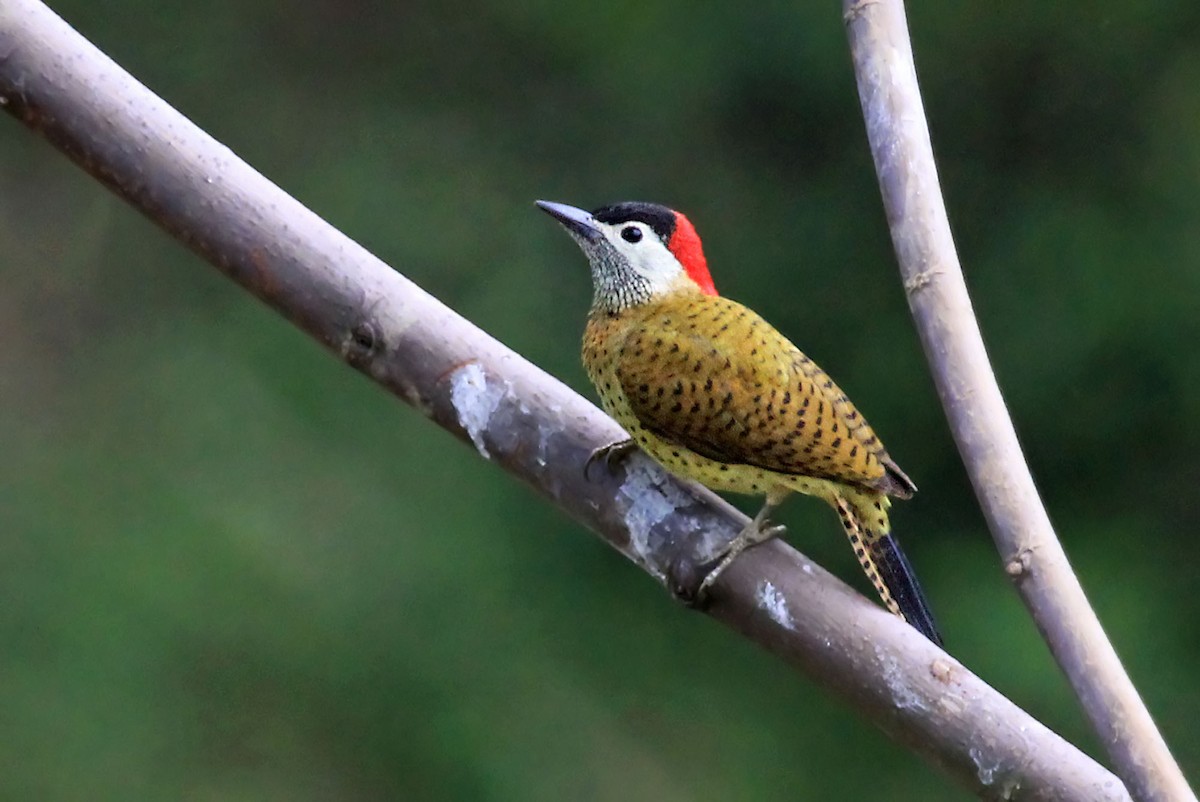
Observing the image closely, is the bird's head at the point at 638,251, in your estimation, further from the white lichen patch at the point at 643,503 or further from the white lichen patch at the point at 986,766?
the white lichen patch at the point at 986,766

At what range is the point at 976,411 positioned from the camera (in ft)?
2.65

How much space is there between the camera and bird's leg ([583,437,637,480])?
1026 mm

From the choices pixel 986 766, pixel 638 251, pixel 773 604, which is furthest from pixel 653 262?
pixel 986 766

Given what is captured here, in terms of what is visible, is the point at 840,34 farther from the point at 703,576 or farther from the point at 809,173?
the point at 703,576

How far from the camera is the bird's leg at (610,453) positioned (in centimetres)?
103

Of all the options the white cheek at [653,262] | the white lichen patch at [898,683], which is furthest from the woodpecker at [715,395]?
the white lichen patch at [898,683]

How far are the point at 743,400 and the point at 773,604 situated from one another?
0.33 m

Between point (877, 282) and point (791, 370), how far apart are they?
4.28 feet

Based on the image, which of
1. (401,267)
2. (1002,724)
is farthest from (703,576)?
(401,267)

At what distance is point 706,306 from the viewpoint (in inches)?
52.8

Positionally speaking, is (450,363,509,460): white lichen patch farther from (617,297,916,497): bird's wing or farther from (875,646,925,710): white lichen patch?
(875,646,925,710): white lichen patch

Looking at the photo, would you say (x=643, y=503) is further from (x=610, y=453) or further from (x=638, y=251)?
(x=638, y=251)

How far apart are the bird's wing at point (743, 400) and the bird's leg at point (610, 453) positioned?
0.13m

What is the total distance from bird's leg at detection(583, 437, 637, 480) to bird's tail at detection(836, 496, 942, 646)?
212 millimetres
